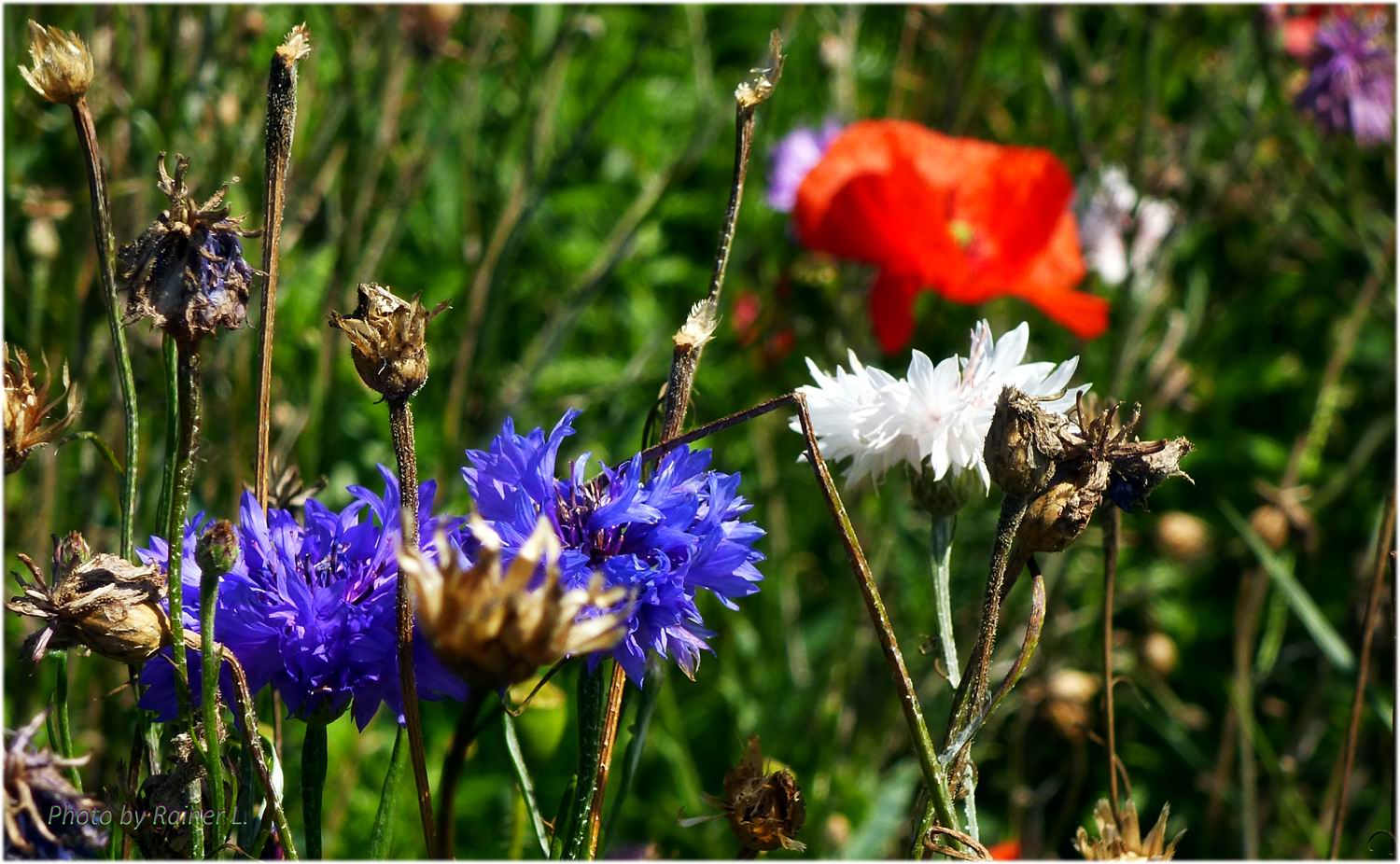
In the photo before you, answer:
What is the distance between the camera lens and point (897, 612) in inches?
53.7

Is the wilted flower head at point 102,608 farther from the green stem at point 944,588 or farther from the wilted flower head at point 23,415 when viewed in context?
the green stem at point 944,588

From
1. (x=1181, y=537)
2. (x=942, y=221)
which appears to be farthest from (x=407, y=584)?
(x=1181, y=537)

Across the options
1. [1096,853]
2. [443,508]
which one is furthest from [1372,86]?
[1096,853]

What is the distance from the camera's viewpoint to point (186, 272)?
47 centimetres

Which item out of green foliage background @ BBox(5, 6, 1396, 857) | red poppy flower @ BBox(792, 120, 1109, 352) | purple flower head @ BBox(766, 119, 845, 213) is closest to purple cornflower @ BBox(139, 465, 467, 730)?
green foliage background @ BBox(5, 6, 1396, 857)

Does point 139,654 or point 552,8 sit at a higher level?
point 552,8

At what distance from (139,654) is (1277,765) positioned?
0.92m

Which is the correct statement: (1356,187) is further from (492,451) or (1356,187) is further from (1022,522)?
(492,451)

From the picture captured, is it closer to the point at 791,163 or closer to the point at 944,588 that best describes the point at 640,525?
the point at 944,588

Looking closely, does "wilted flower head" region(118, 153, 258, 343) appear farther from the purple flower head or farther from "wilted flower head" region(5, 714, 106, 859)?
the purple flower head

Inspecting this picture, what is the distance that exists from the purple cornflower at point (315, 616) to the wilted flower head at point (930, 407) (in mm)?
160

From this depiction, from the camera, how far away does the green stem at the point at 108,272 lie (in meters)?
0.49

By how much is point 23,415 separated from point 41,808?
6.3 inches

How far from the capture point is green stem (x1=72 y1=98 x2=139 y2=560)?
0.49 m
